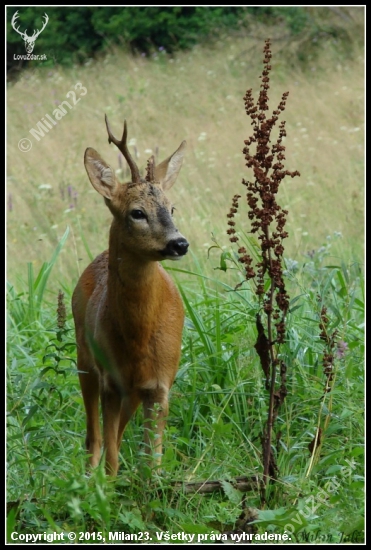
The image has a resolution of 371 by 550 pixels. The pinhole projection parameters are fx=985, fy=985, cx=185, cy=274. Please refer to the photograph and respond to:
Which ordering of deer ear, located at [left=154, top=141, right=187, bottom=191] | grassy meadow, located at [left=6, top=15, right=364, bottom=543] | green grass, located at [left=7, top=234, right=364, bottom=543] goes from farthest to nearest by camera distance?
deer ear, located at [left=154, top=141, right=187, bottom=191]
grassy meadow, located at [left=6, top=15, right=364, bottom=543]
green grass, located at [left=7, top=234, right=364, bottom=543]

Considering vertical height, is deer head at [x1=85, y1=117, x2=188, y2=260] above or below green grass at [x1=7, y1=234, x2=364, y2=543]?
above

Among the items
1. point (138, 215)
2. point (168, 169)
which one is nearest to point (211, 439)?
point (138, 215)

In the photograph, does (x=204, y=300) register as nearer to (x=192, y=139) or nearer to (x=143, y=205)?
(x=143, y=205)

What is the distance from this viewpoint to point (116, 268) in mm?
5230

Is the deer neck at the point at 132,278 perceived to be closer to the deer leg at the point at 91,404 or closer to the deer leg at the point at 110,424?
the deer leg at the point at 110,424

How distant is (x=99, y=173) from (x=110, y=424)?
1.33 meters

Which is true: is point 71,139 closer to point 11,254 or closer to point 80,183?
point 80,183

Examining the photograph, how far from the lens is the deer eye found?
503 cm

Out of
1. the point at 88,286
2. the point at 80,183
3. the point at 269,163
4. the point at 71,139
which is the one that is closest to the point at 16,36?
the point at 71,139

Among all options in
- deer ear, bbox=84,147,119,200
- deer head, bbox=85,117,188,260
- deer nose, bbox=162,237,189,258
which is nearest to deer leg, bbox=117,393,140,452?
deer head, bbox=85,117,188,260

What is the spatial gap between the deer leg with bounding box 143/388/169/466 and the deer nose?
0.75 metres

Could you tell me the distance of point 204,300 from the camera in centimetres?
671

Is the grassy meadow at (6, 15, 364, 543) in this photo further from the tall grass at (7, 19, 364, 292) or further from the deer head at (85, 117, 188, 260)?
the deer head at (85, 117, 188, 260)

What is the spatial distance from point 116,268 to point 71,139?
27.5ft
